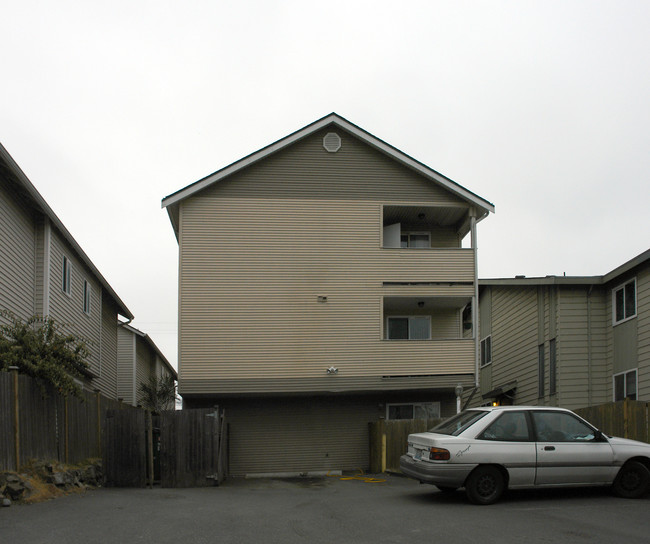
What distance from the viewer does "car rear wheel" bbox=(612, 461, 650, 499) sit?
1225cm

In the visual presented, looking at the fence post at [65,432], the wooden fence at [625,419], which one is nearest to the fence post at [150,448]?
the fence post at [65,432]

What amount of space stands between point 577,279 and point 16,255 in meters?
15.6

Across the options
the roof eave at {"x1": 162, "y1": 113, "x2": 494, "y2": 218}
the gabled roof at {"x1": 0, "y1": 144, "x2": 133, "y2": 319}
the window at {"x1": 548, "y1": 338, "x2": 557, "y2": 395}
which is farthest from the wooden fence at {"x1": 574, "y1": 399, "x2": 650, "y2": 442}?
the gabled roof at {"x1": 0, "y1": 144, "x2": 133, "y2": 319}

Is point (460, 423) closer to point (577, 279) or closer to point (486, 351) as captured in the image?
point (577, 279)

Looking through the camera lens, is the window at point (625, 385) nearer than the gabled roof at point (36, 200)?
No

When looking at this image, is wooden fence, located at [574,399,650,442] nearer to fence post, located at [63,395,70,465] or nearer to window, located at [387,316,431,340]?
window, located at [387,316,431,340]

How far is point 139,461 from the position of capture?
1727 centimetres

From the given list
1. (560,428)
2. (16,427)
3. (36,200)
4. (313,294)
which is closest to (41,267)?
(36,200)

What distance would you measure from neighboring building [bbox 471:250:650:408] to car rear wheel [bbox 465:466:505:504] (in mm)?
10318

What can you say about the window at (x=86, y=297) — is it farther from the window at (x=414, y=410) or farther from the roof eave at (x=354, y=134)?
the window at (x=414, y=410)

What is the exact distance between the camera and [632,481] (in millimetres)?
12312

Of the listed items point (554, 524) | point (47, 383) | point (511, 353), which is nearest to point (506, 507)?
point (554, 524)

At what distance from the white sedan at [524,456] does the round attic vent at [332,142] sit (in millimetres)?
13615

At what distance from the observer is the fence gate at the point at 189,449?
57.1ft
